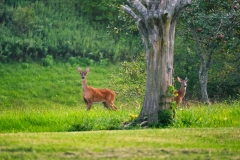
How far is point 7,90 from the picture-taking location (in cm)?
3366

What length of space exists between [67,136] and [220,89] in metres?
18.1

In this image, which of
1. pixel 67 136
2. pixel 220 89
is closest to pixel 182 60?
pixel 220 89

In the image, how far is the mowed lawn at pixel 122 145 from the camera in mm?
11211

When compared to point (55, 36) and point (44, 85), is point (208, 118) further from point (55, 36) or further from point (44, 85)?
point (55, 36)

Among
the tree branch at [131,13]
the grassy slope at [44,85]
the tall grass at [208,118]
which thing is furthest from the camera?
the grassy slope at [44,85]

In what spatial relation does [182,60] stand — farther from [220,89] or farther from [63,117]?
[63,117]

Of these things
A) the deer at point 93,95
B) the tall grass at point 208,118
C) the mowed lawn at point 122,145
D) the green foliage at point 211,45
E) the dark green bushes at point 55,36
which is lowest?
the mowed lawn at point 122,145

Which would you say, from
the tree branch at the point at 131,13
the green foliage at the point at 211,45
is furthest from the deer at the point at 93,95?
the tree branch at the point at 131,13

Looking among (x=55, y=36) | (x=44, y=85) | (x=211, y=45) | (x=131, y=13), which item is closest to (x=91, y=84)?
(x=44, y=85)

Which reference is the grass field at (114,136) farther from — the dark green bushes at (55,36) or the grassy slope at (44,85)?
the dark green bushes at (55,36)

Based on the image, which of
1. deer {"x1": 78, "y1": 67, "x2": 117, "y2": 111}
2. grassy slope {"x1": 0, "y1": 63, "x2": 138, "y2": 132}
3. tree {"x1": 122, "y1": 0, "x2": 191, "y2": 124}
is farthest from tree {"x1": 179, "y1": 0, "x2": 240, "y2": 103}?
grassy slope {"x1": 0, "y1": 63, "x2": 138, "y2": 132}

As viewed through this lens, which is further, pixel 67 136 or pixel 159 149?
pixel 67 136

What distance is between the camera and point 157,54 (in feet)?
51.9

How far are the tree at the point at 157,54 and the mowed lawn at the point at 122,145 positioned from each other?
94.0 inches
